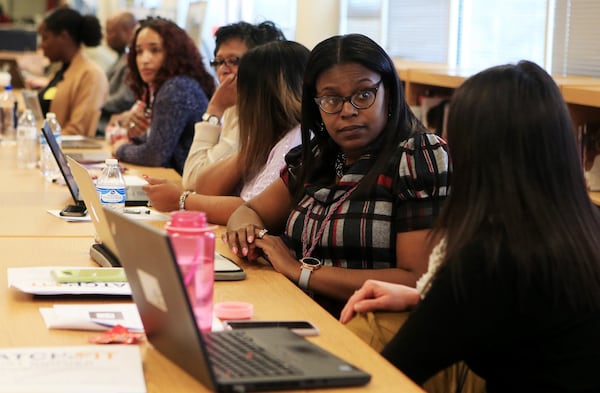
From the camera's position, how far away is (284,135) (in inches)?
118

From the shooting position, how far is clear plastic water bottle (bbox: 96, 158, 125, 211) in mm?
2732

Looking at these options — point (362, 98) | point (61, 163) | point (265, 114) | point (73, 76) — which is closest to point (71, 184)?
point (61, 163)

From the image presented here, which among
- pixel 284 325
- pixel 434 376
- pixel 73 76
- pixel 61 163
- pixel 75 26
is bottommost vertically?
pixel 434 376

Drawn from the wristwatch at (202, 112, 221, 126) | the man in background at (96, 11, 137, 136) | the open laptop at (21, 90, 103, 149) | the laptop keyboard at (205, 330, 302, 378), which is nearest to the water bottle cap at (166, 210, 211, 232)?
the laptop keyboard at (205, 330, 302, 378)

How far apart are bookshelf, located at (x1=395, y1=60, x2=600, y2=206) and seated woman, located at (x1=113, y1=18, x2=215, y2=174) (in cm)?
97

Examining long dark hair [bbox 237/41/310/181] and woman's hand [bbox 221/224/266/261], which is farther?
long dark hair [bbox 237/41/310/181]

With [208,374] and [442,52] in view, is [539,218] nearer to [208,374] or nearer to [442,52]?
[208,374]

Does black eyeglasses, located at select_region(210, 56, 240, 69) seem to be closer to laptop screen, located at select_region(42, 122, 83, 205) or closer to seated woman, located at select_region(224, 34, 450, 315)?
laptop screen, located at select_region(42, 122, 83, 205)

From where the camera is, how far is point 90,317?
1.78 m

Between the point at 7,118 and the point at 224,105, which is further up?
the point at 224,105

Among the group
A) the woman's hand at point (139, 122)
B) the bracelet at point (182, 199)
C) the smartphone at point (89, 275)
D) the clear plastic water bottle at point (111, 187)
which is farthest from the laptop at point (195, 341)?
the woman's hand at point (139, 122)

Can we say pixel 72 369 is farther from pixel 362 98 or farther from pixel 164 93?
pixel 164 93

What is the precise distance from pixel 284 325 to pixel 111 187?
3.60 feet

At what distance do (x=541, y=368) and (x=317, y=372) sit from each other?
15.2 inches
